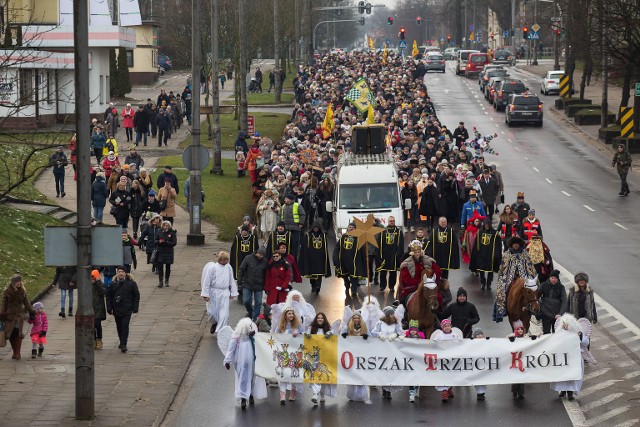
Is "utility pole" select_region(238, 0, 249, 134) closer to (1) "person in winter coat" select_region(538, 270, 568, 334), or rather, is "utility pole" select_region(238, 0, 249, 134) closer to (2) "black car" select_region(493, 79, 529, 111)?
(2) "black car" select_region(493, 79, 529, 111)

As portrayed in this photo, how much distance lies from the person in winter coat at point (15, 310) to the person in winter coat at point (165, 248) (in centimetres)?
603

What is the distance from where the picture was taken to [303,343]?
18531 mm

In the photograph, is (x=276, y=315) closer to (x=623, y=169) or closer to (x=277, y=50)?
(x=623, y=169)

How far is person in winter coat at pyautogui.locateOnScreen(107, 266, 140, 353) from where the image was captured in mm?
21281

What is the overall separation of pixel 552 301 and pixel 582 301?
1.69 ft

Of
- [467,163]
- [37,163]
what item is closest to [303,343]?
[467,163]

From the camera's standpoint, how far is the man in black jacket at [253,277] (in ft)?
77.0

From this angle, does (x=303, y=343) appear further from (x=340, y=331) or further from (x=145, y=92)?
(x=145, y=92)

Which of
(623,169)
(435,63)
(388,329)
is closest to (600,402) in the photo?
(388,329)

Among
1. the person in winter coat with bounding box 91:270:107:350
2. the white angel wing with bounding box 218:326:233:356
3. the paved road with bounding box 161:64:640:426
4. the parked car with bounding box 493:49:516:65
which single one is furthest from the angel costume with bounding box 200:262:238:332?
the parked car with bounding box 493:49:516:65

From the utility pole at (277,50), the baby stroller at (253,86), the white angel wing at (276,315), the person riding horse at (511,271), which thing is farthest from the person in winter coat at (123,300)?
the baby stroller at (253,86)

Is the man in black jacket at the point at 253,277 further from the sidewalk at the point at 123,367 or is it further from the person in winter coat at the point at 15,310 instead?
the person in winter coat at the point at 15,310

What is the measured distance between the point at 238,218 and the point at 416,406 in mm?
19057

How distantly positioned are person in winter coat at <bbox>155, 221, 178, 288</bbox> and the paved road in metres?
2.28
